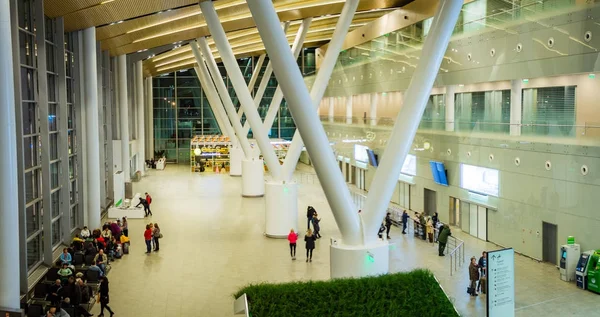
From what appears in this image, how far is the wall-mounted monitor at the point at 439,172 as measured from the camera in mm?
25188

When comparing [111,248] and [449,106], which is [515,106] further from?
[111,248]

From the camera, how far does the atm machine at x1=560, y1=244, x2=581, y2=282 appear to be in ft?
58.0

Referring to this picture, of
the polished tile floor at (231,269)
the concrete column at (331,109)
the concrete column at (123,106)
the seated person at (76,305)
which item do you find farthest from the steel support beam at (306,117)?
the concrete column at (123,106)

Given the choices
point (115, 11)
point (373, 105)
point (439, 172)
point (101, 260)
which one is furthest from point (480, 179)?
point (373, 105)

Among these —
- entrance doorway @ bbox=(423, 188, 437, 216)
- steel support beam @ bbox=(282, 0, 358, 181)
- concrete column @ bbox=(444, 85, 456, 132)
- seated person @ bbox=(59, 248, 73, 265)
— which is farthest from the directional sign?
entrance doorway @ bbox=(423, 188, 437, 216)

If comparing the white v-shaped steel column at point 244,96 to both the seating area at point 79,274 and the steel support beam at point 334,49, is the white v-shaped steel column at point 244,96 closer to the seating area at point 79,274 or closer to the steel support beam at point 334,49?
the steel support beam at point 334,49

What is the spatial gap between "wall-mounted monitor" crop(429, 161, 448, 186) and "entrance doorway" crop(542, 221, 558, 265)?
6710 mm

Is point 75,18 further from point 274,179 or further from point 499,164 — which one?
point 499,164

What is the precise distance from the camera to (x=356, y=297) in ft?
39.0

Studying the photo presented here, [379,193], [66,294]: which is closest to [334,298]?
[379,193]

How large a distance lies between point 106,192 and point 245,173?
7077mm

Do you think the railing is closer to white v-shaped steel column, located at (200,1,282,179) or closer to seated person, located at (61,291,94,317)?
white v-shaped steel column, located at (200,1,282,179)

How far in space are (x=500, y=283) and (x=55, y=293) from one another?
9.76 meters

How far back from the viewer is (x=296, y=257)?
21.3 meters
